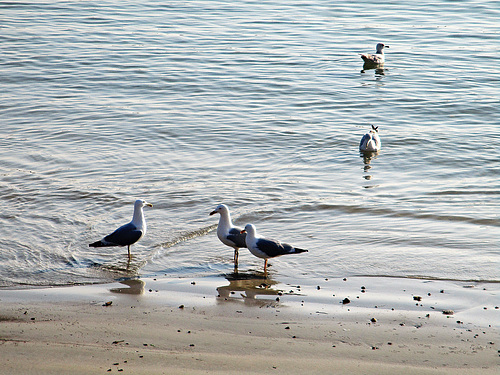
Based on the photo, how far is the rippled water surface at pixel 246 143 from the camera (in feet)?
30.1

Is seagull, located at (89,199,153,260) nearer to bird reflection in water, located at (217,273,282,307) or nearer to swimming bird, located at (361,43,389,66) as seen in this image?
bird reflection in water, located at (217,273,282,307)

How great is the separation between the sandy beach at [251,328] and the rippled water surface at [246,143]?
741mm

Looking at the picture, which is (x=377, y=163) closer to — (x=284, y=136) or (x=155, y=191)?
(x=284, y=136)

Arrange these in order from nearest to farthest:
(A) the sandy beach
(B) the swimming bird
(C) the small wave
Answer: (A) the sandy beach, (C) the small wave, (B) the swimming bird

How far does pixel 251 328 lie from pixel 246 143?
872 cm

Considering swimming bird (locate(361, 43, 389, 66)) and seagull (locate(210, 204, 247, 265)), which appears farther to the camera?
swimming bird (locate(361, 43, 389, 66))

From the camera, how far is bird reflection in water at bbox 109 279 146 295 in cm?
757

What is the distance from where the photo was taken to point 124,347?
19.0 ft

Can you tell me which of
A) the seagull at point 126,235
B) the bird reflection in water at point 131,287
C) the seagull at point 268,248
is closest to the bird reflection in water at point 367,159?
the seagull at point 268,248

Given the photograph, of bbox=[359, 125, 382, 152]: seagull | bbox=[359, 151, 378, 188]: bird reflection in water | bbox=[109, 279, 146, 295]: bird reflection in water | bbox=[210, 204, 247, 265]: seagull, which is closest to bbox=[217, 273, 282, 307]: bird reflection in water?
bbox=[210, 204, 247, 265]: seagull

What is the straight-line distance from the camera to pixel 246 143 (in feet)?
48.3

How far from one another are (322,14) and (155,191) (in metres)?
21.1

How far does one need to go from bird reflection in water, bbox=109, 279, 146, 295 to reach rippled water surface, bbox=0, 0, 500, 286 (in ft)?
1.05

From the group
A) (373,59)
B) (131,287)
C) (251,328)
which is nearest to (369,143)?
(131,287)
